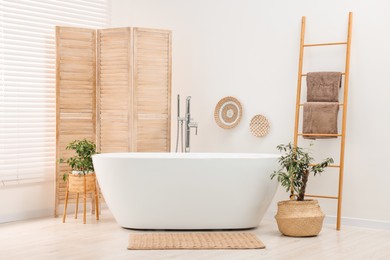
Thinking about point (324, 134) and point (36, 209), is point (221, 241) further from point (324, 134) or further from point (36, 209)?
point (36, 209)

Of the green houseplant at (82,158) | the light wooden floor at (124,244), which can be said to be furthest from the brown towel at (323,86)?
the green houseplant at (82,158)

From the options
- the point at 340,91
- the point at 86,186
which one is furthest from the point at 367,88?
the point at 86,186

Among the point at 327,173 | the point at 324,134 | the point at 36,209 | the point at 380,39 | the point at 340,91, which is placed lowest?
the point at 36,209

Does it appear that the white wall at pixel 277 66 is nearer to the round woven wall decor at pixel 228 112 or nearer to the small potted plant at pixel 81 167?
the round woven wall decor at pixel 228 112

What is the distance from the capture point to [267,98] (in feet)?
20.5

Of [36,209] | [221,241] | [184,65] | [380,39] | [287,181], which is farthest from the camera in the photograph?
[184,65]

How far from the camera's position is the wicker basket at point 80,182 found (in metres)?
5.85

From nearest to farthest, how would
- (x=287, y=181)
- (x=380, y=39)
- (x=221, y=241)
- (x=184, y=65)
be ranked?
(x=221, y=241)
(x=287, y=181)
(x=380, y=39)
(x=184, y=65)

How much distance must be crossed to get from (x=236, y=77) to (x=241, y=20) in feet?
1.90

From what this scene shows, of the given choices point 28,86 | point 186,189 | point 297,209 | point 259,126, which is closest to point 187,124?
point 259,126

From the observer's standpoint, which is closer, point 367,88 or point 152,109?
point 367,88

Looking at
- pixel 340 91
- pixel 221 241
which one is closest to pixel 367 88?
pixel 340 91

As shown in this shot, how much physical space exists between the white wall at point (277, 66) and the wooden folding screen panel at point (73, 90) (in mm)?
850

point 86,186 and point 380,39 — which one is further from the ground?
point 380,39
